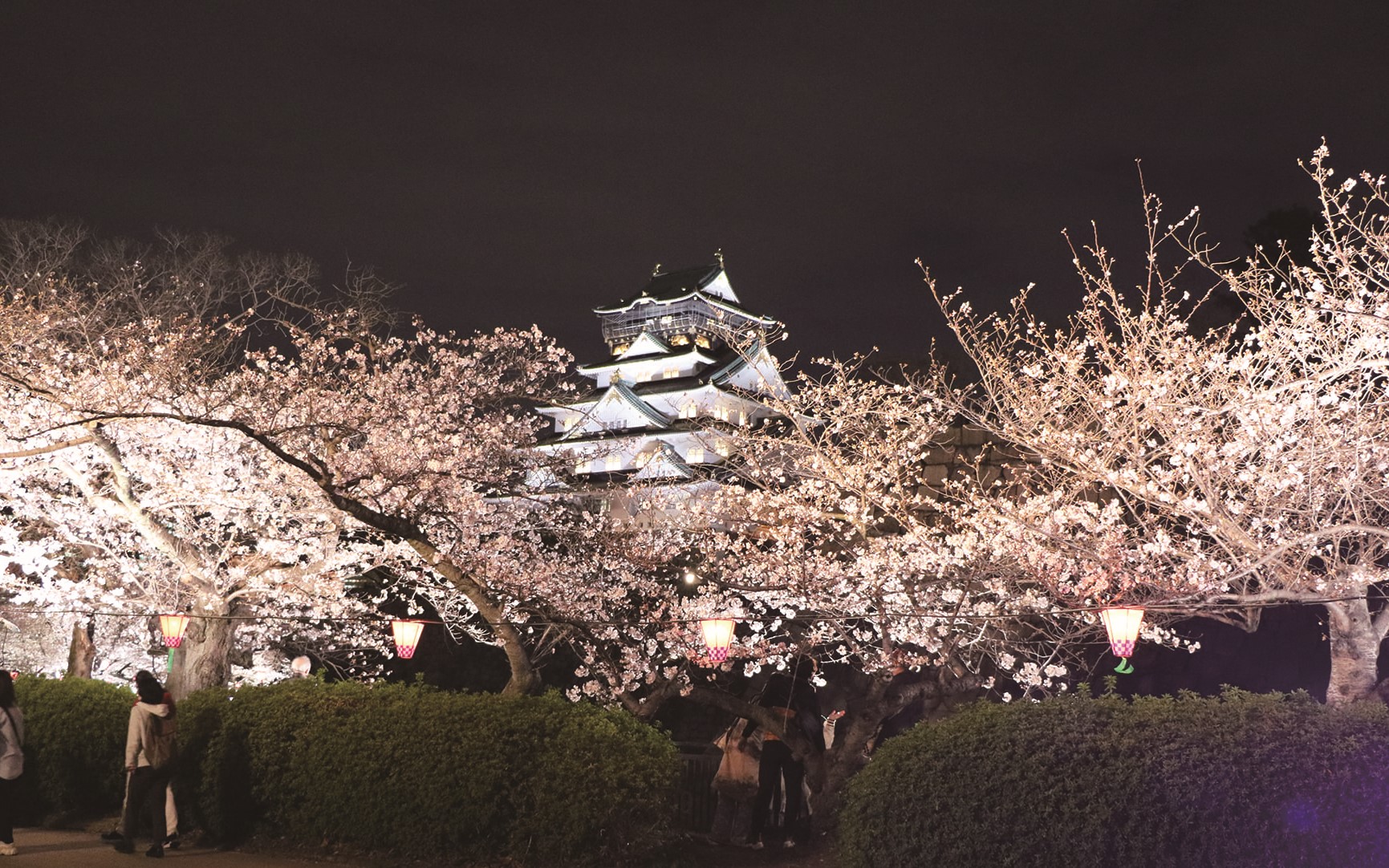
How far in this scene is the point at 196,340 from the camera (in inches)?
478

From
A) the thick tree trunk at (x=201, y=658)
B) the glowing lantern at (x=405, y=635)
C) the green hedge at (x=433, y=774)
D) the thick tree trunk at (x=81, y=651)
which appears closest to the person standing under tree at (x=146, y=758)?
the green hedge at (x=433, y=774)

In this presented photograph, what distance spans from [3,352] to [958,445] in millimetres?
11278

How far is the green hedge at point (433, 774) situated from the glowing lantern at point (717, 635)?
1236mm

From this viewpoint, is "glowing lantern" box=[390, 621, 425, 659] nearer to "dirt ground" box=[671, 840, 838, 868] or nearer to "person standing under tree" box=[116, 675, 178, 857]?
"person standing under tree" box=[116, 675, 178, 857]

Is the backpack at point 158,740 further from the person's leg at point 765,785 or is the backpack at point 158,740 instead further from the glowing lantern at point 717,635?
the person's leg at point 765,785

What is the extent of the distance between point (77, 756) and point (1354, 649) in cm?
1087

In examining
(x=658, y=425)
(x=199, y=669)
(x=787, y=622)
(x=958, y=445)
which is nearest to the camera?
(x=199, y=669)

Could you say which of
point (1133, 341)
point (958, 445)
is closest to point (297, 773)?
point (1133, 341)

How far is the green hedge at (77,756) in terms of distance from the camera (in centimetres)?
1004

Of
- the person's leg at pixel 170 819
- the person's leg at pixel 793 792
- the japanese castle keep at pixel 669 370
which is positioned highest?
the japanese castle keep at pixel 669 370

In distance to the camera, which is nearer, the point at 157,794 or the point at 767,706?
the point at 157,794

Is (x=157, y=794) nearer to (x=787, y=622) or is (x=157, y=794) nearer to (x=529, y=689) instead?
(x=529, y=689)

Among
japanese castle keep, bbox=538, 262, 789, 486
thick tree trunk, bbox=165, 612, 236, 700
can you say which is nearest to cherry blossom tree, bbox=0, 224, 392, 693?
thick tree trunk, bbox=165, 612, 236, 700

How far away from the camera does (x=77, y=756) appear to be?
33.6 ft
